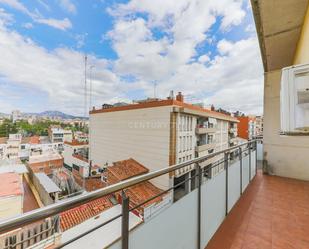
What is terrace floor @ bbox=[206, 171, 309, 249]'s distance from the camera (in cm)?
169

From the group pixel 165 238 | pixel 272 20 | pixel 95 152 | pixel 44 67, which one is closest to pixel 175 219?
pixel 165 238

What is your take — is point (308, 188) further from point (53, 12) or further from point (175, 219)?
point (53, 12)

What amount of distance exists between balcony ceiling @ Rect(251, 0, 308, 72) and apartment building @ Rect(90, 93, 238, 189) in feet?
20.0

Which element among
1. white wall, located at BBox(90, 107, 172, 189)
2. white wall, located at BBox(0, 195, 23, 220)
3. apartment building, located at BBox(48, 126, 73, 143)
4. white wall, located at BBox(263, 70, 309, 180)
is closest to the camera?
white wall, located at BBox(263, 70, 309, 180)

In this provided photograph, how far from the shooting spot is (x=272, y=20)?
220 centimetres

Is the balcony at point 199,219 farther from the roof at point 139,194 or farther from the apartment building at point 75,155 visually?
the apartment building at point 75,155

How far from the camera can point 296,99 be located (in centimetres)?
116

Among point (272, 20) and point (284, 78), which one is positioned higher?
point (272, 20)

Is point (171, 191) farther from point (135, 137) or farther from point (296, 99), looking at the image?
point (135, 137)

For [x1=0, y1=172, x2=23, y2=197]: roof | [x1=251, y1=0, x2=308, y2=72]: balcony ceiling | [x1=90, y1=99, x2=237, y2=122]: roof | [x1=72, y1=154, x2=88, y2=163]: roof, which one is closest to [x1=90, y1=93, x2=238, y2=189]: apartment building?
[x1=90, y1=99, x2=237, y2=122]: roof

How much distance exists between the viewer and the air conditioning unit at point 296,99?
1.13 meters

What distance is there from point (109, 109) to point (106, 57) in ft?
34.8

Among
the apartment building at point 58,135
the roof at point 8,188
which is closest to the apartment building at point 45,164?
the roof at point 8,188

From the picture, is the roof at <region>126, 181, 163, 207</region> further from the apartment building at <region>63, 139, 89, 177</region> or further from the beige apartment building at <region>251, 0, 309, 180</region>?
the apartment building at <region>63, 139, 89, 177</region>
